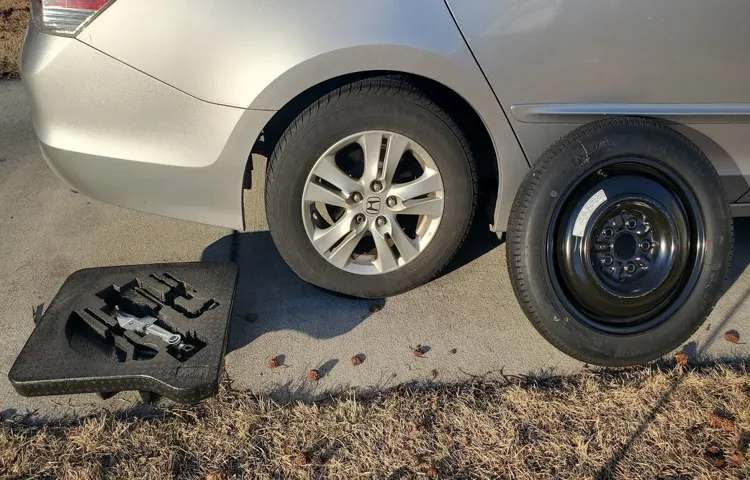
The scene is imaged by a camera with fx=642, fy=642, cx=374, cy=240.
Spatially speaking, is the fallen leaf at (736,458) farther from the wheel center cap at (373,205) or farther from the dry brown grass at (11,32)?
the dry brown grass at (11,32)

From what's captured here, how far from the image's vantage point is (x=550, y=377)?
2.80 metres

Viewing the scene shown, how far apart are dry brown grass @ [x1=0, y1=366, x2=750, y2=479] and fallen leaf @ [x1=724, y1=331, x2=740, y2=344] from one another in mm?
312

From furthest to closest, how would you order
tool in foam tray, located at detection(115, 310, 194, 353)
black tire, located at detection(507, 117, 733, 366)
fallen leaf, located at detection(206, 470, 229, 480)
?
black tire, located at detection(507, 117, 733, 366)
tool in foam tray, located at detection(115, 310, 194, 353)
fallen leaf, located at detection(206, 470, 229, 480)

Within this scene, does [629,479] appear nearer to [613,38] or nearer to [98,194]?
[613,38]

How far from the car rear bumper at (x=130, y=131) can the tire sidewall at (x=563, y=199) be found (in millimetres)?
1282

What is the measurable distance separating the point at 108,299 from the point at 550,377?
2041 mm

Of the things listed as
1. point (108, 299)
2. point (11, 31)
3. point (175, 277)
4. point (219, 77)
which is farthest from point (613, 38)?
point (11, 31)

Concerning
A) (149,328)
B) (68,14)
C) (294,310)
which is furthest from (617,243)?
(68,14)

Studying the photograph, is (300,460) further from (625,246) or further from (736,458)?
(625,246)

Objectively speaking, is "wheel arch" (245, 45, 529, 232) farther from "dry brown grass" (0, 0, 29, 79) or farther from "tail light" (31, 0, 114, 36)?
"dry brown grass" (0, 0, 29, 79)

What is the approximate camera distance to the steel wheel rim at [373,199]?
2.87 metres

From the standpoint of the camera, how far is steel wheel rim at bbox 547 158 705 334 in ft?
9.43

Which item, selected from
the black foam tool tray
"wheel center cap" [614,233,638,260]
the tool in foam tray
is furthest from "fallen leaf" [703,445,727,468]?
the tool in foam tray

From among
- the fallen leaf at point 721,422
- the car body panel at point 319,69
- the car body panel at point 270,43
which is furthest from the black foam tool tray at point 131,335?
the fallen leaf at point 721,422
